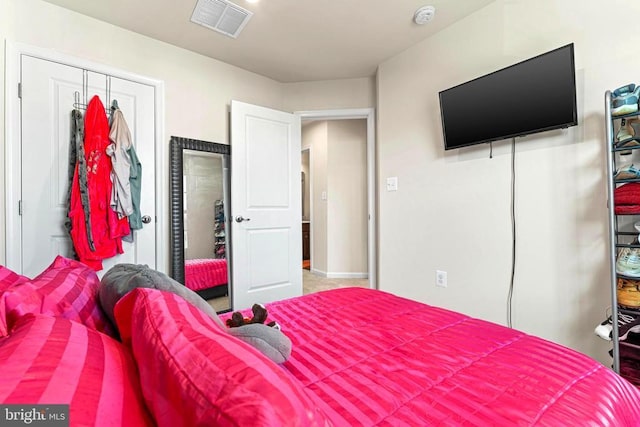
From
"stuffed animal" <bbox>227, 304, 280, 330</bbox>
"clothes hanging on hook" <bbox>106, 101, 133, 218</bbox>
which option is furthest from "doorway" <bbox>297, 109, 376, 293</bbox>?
"stuffed animal" <bbox>227, 304, 280, 330</bbox>

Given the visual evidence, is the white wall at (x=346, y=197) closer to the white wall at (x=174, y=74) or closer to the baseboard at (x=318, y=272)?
the baseboard at (x=318, y=272)

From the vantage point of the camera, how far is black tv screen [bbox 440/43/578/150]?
181 cm

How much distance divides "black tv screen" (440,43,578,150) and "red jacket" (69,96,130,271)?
104 inches

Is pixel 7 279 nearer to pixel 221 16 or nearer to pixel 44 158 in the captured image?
pixel 44 158

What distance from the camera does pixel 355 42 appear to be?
2.72m

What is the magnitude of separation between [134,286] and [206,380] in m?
0.56

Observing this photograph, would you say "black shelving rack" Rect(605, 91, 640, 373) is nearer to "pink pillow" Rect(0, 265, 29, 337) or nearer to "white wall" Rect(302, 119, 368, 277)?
"pink pillow" Rect(0, 265, 29, 337)

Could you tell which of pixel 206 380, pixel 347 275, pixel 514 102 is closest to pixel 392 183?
pixel 514 102

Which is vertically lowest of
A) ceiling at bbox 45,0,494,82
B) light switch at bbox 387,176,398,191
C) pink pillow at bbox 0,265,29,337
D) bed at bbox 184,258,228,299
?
bed at bbox 184,258,228,299

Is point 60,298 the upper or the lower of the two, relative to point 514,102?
lower

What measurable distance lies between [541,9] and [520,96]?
618mm

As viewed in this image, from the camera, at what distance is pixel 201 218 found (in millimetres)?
2969

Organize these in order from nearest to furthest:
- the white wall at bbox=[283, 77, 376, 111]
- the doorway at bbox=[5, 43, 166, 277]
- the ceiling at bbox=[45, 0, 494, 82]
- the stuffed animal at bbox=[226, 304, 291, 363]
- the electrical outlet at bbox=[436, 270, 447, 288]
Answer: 1. the stuffed animal at bbox=[226, 304, 291, 363]
2. the doorway at bbox=[5, 43, 166, 277]
3. the ceiling at bbox=[45, 0, 494, 82]
4. the electrical outlet at bbox=[436, 270, 447, 288]
5. the white wall at bbox=[283, 77, 376, 111]

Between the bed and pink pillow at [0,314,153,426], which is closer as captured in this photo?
pink pillow at [0,314,153,426]
